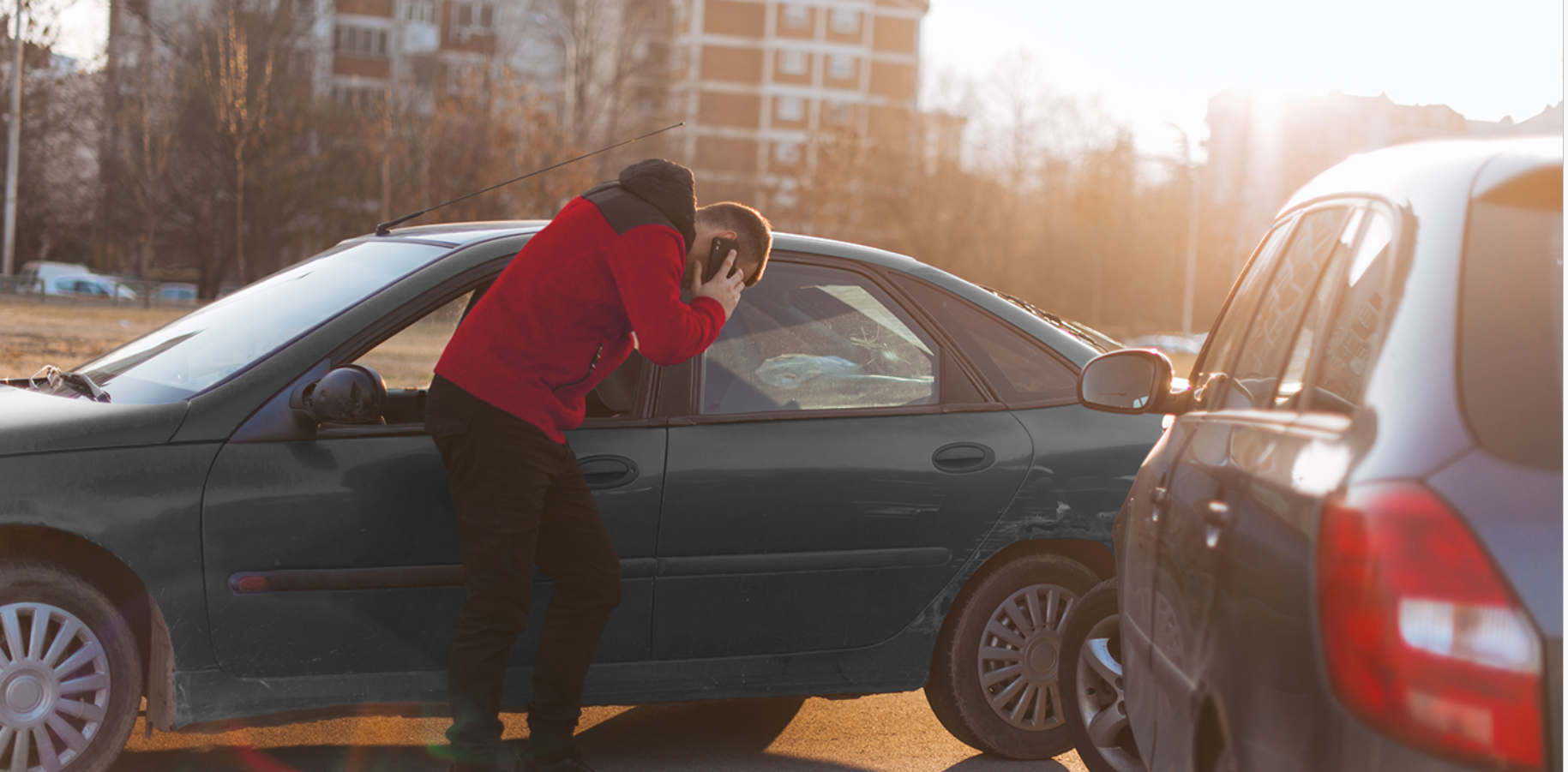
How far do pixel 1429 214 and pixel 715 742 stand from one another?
305 cm

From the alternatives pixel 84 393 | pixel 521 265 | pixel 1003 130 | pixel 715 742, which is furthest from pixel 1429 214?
pixel 1003 130

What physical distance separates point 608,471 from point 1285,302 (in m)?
1.91

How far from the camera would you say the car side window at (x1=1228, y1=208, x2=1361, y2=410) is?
239 cm

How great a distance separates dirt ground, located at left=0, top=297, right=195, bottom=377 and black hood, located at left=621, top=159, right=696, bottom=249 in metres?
7.18

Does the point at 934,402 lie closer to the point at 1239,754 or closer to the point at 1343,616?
the point at 1239,754

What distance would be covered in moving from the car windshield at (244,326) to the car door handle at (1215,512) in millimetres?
2466

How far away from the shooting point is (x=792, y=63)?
85.4 m

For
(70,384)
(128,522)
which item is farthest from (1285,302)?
(70,384)

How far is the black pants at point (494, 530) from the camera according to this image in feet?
11.5

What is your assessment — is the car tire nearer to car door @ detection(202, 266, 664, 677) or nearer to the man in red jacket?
car door @ detection(202, 266, 664, 677)

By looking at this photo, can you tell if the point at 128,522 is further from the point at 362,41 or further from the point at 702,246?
the point at 362,41

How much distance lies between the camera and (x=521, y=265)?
3.53 metres

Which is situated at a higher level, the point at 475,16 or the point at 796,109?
the point at 475,16

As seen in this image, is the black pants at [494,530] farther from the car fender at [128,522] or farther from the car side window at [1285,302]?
the car side window at [1285,302]
